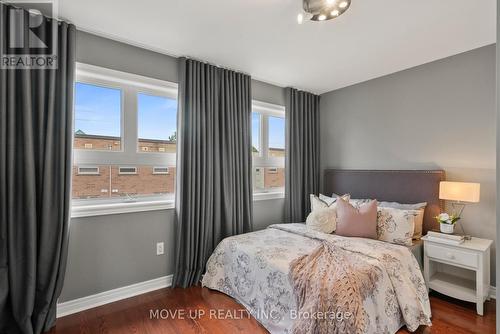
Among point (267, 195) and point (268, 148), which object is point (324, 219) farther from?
point (268, 148)

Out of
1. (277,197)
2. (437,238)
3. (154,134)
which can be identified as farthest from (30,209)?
(437,238)

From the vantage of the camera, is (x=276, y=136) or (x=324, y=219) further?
(x=276, y=136)

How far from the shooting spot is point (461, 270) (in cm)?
254

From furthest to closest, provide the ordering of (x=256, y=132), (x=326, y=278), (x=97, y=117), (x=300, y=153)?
1. (x=300, y=153)
2. (x=256, y=132)
3. (x=97, y=117)
4. (x=326, y=278)

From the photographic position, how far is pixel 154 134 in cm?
268

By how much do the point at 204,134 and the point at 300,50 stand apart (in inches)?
52.0

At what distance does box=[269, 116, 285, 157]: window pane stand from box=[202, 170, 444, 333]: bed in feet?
4.20

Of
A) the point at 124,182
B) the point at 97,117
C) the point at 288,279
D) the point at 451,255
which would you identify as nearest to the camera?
the point at 288,279

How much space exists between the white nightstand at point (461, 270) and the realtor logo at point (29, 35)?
3.71 m

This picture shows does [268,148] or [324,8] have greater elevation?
[324,8]

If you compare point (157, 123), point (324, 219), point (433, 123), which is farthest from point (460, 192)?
point (157, 123)

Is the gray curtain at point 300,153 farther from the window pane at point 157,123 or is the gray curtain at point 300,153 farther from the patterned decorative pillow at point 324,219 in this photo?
the window pane at point 157,123

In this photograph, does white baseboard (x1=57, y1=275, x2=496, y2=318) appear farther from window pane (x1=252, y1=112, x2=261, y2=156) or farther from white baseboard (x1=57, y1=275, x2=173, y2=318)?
window pane (x1=252, y1=112, x2=261, y2=156)

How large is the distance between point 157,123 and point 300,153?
2.01 m
